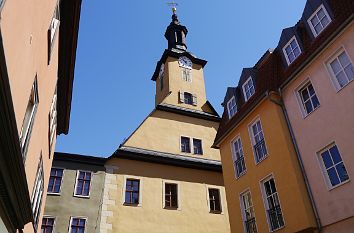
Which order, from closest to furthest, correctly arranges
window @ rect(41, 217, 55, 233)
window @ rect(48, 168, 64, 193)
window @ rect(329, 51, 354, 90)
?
window @ rect(329, 51, 354, 90)
window @ rect(41, 217, 55, 233)
window @ rect(48, 168, 64, 193)

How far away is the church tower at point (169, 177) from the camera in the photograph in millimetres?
20391

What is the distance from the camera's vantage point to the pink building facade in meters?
11.4

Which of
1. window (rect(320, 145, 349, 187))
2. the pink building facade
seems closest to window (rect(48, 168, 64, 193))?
the pink building facade

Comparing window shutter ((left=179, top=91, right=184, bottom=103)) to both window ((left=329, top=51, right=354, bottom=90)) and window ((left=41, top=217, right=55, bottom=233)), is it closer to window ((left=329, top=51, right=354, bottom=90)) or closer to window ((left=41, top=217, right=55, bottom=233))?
window ((left=41, top=217, right=55, bottom=233))

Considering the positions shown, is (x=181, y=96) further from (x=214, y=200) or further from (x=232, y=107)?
(x=214, y=200)

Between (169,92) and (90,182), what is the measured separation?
11.8 meters

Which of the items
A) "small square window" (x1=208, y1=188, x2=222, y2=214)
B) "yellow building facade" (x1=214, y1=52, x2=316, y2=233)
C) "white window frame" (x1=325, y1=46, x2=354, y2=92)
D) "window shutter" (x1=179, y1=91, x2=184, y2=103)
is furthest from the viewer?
"window shutter" (x1=179, y1=91, x2=184, y2=103)

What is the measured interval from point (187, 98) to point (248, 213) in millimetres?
15306

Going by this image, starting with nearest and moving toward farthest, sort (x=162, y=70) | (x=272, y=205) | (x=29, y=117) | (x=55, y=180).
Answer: (x=29, y=117) → (x=272, y=205) → (x=55, y=180) → (x=162, y=70)

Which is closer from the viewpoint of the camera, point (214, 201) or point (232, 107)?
point (232, 107)

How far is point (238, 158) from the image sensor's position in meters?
17.8

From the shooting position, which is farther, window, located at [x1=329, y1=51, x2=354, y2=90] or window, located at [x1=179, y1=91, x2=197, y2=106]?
window, located at [x1=179, y1=91, x2=197, y2=106]

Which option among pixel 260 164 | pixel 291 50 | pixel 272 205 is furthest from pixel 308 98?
pixel 272 205

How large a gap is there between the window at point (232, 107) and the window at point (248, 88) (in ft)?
3.46
